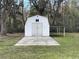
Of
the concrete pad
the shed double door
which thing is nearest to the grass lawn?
the concrete pad

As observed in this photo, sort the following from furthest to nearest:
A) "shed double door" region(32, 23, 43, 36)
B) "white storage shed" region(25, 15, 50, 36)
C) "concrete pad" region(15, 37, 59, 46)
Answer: "shed double door" region(32, 23, 43, 36), "white storage shed" region(25, 15, 50, 36), "concrete pad" region(15, 37, 59, 46)

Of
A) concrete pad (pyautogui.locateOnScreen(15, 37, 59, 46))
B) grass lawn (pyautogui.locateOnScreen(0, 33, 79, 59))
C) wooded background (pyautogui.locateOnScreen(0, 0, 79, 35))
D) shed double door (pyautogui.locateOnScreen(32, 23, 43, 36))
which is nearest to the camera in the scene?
grass lawn (pyautogui.locateOnScreen(0, 33, 79, 59))

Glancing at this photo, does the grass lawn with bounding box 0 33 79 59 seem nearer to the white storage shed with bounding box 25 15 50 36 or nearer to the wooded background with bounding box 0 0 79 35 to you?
the white storage shed with bounding box 25 15 50 36

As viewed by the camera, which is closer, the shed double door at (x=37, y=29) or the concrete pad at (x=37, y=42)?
the concrete pad at (x=37, y=42)

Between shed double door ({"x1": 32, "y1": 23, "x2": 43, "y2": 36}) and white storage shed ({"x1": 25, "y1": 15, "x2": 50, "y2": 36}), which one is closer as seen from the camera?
white storage shed ({"x1": 25, "y1": 15, "x2": 50, "y2": 36})

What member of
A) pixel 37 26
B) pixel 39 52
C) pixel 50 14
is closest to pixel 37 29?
pixel 37 26

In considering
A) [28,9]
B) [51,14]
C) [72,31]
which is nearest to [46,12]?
[51,14]

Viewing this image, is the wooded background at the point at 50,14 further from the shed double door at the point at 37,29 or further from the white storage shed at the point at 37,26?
the shed double door at the point at 37,29

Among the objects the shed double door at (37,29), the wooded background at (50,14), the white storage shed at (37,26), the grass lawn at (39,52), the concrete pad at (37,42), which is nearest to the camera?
the grass lawn at (39,52)

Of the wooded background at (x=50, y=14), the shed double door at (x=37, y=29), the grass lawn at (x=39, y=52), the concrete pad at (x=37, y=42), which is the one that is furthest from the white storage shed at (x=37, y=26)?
the grass lawn at (x=39, y=52)

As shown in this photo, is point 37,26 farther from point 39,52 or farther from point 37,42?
point 39,52

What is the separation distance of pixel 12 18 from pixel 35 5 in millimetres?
4687

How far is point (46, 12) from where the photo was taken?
36.0m

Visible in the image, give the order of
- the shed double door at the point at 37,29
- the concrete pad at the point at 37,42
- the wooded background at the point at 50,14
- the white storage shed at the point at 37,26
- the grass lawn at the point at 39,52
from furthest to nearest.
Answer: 1. the wooded background at the point at 50,14
2. the shed double door at the point at 37,29
3. the white storage shed at the point at 37,26
4. the concrete pad at the point at 37,42
5. the grass lawn at the point at 39,52
